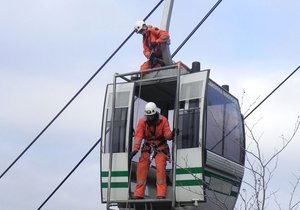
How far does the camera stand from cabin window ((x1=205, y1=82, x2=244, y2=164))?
8266 mm

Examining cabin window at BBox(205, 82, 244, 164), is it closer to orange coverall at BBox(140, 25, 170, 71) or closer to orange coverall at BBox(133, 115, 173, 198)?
orange coverall at BBox(133, 115, 173, 198)

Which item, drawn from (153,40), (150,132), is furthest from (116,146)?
(153,40)

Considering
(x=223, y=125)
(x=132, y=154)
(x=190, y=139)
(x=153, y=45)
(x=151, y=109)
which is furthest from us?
Result: (x=153, y=45)

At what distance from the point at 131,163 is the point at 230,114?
1919mm

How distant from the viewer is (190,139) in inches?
313

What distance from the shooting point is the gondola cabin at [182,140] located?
788 centimetres

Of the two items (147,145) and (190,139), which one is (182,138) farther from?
(147,145)

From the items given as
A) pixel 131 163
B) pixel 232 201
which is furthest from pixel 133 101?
pixel 232 201

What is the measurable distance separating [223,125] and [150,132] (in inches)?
49.7

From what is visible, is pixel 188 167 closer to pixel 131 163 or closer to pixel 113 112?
pixel 131 163

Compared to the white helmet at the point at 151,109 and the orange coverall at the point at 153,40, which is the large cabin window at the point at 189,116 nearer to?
the white helmet at the point at 151,109

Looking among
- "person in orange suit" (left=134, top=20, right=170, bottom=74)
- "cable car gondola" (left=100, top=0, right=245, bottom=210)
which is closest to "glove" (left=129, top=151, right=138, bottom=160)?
"cable car gondola" (left=100, top=0, right=245, bottom=210)

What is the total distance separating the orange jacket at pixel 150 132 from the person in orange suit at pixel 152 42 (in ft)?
3.93

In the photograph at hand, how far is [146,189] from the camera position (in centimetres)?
893
